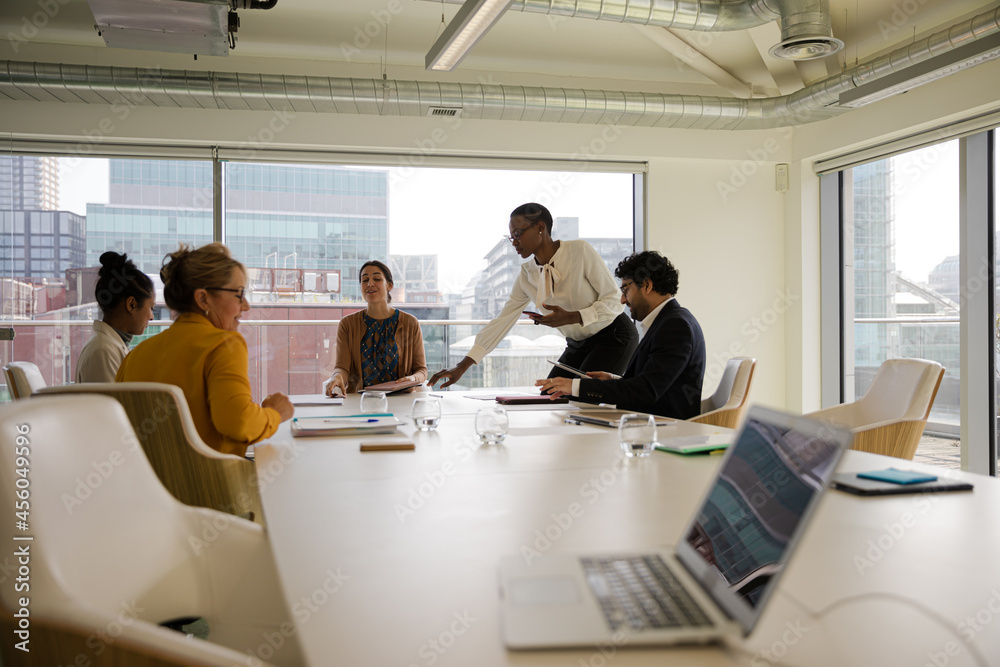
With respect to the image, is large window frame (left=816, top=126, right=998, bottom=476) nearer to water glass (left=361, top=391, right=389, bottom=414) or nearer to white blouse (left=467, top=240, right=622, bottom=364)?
white blouse (left=467, top=240, right=622, bottom=364)

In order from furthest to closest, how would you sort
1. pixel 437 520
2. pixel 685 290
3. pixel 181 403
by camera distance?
1. pixel 685 290
2. pixel 181 403
3. pixel 437 520

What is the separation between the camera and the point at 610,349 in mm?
3621

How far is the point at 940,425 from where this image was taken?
505 centimetres

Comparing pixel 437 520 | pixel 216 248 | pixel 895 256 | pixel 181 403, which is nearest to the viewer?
pixel 437 520

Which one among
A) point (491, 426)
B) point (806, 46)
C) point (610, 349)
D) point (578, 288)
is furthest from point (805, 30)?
point (491, 426)

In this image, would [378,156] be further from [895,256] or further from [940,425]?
[940,425]

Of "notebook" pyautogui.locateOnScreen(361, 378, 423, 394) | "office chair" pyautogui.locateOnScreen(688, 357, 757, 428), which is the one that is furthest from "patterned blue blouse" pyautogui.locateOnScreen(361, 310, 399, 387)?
"office chair" pyautogui.locateOnScreen(688, 357, 757, 428)

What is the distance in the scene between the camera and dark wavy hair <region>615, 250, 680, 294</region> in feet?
10.6

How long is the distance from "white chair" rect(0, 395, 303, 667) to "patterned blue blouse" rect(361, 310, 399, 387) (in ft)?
9.28

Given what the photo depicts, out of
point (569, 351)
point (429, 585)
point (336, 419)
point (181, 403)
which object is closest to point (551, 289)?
point (569, 351)

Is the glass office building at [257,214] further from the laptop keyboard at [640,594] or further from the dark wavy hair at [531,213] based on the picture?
the laptop keyboard at [640,594]

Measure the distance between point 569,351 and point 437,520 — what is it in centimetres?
270

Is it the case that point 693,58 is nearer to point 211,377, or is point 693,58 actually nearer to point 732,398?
point 732,398

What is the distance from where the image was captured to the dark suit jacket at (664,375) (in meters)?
2.87
